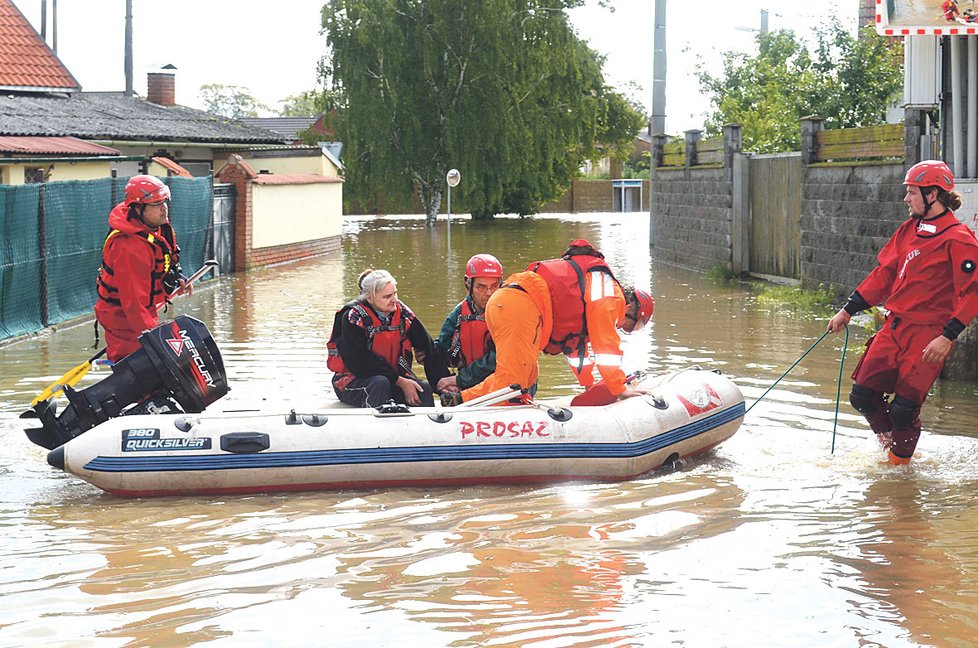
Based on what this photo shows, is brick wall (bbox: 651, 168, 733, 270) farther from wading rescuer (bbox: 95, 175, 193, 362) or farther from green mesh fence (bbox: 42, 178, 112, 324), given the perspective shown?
wading rescuer (bbox: 95, 175, 193, 362)

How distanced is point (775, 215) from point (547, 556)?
46.1 feet

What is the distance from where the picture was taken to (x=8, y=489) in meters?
7.60

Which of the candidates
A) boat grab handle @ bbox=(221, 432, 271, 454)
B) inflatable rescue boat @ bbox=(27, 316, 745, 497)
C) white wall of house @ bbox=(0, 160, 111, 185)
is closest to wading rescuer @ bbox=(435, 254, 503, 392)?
inflatable rescue boat @ bbox=(27, 316, 745, 497)

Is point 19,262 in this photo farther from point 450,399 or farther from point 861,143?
point 861,143

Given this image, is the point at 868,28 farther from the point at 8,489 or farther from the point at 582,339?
the point at 8,489

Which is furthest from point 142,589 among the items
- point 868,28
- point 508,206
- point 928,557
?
point 508,206

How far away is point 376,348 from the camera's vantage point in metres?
8.37

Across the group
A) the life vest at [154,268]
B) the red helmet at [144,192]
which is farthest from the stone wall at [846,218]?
the red helmet at [144,192]

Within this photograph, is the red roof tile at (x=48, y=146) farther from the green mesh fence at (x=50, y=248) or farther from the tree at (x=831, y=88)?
the tree at (x=831, y=88)

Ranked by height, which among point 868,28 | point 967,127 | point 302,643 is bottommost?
point 302,643

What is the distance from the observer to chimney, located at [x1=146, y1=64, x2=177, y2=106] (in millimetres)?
37781

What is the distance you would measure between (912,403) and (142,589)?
4329 mm

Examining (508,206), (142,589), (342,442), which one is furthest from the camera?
(508,206)

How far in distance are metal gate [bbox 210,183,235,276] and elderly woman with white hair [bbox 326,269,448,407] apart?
13.8 m
